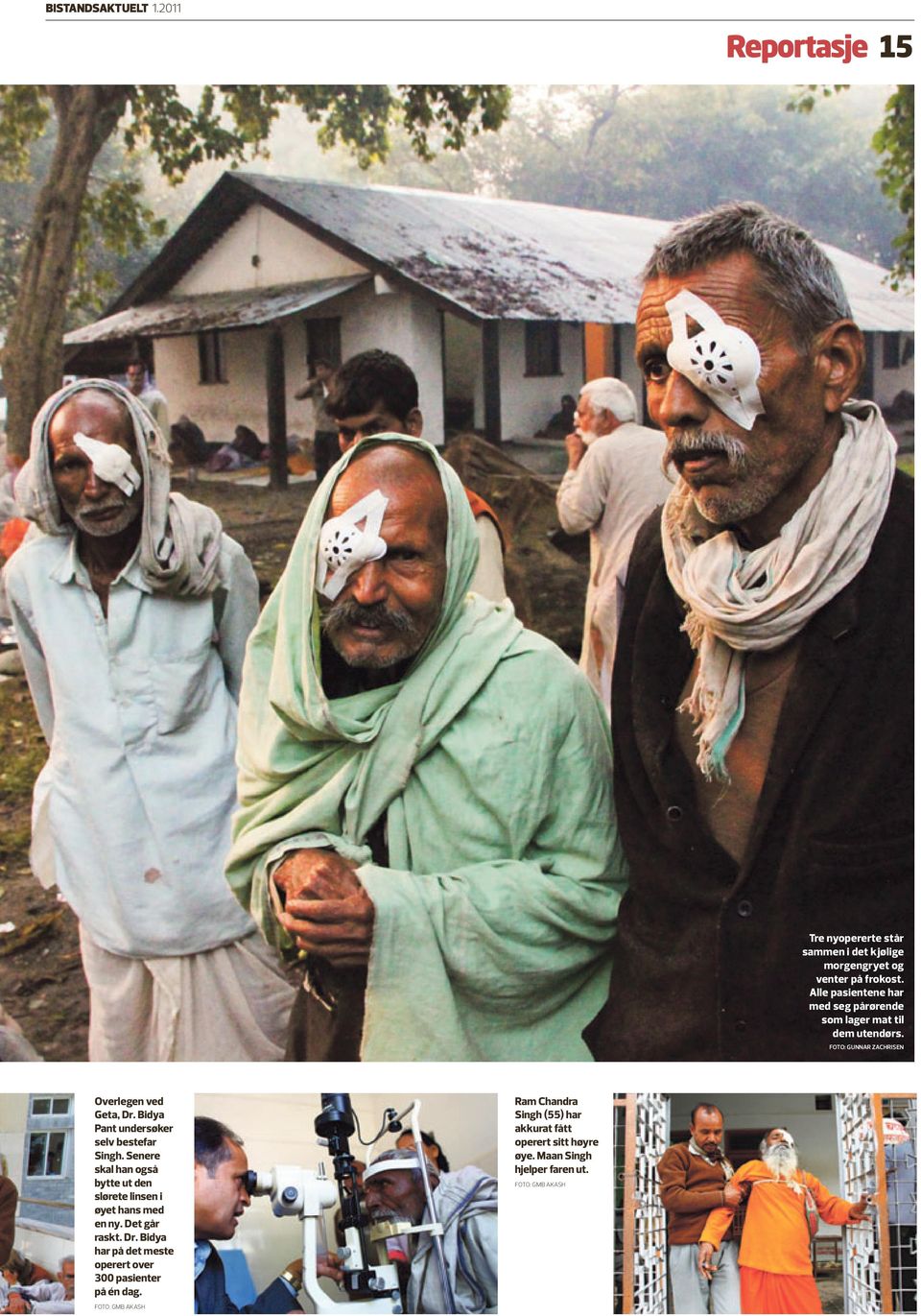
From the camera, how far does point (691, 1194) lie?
13.4 feet

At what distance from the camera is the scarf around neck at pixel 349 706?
385cm

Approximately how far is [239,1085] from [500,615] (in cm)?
148

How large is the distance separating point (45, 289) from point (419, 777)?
181 cm

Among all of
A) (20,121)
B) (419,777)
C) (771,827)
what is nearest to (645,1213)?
(771,827)

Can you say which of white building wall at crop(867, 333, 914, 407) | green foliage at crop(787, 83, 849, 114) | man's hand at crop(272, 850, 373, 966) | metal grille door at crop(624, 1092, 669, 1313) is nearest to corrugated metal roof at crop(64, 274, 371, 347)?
green foliage at crop(787, 83, 849, 114)

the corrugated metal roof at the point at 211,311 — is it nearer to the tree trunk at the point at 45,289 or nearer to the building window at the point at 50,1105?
the tree trunk at the point at 45,289

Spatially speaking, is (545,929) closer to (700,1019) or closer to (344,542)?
(700,1019)

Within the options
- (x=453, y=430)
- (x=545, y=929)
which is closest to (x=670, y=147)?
(x=453, y=430)

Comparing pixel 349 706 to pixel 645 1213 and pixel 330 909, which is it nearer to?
pixel 330 909

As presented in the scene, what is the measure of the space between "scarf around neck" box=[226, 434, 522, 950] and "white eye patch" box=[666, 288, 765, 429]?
65cm

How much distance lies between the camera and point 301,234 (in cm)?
445

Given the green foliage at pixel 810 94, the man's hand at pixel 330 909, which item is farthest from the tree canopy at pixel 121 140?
the man's hand at pixel 330 909

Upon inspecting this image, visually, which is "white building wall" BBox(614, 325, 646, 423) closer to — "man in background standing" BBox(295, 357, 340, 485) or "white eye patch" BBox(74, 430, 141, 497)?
"man in background standing" BBox(295, 357, 340, 485)

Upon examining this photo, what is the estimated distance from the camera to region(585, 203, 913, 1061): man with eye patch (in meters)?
3.78
